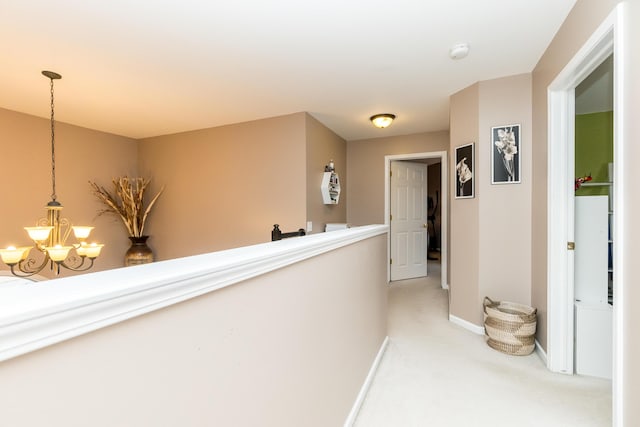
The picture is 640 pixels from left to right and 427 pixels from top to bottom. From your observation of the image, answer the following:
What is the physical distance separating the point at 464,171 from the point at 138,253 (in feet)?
14.1

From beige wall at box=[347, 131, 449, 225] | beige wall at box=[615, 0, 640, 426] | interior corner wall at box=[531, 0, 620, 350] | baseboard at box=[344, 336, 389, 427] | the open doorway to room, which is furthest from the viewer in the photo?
beige wall at box=[347, 131, 449, 225]

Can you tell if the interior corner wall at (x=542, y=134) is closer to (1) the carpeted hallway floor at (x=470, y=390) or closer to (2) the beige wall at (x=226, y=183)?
(1) the carpeted hallway floor at (x=470, y=390)

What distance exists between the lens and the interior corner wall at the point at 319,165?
138 inches

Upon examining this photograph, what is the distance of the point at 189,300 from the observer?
62cm

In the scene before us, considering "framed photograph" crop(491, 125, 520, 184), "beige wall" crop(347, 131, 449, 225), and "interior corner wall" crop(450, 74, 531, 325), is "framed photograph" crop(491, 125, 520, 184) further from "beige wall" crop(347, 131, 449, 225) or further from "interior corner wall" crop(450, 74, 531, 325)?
"beige wall" crop(347, 131, 449, 225)

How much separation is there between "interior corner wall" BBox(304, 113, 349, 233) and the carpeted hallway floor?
Result: 5.56 feet

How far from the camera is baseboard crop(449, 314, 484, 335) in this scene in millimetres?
2707

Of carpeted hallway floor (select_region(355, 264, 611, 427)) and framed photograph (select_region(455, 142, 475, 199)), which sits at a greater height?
framed photograph (select_region(455, 142, 475, 199))

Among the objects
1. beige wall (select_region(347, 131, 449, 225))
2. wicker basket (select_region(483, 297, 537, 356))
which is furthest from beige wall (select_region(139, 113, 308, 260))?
wicker basket (select_region(483, 297, 537, 356))

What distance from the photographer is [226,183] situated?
12.7 feet

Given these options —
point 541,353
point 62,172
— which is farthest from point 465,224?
point 62,172

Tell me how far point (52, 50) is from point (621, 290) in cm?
365

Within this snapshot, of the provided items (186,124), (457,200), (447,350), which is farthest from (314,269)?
(186,124)

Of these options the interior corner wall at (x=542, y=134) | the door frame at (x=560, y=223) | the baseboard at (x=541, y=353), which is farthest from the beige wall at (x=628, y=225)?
the baseboard at (x=541, y=353)
